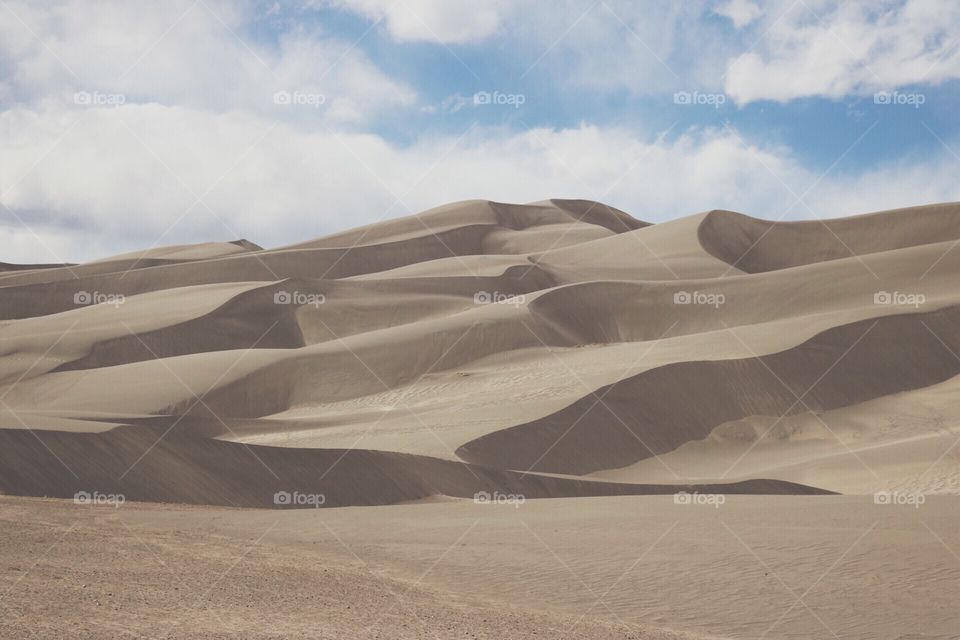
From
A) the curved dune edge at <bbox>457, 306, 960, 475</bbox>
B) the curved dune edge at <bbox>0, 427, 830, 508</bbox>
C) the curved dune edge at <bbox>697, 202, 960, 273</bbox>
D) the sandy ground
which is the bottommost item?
the sandy ground

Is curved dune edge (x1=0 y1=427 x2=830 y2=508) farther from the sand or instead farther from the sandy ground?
the sandy ground

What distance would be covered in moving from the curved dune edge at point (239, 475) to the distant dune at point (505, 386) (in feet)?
0.16

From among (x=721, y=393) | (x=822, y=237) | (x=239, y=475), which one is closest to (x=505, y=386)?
(x=721, y=393)

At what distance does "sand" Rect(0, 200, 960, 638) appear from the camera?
1055 centimetres

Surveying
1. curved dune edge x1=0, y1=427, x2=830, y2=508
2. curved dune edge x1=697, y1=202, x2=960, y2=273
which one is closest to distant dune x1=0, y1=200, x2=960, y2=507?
curved dune edge x1=0, y1=427, x2=830, y2=508

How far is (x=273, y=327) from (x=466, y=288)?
11.6 m

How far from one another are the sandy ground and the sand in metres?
0.07

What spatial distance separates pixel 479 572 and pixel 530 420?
53.7 feet

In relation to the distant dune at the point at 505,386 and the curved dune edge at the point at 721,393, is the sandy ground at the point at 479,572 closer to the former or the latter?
the distant dune at the point at 505,386

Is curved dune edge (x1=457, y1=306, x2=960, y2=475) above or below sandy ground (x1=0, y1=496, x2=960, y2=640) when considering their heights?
above

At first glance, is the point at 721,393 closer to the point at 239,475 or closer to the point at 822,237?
the point at 239,475

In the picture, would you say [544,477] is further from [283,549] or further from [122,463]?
[283,549]

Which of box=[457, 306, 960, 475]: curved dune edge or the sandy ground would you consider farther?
box=[457, 306, 960, 475]: curved dune edge

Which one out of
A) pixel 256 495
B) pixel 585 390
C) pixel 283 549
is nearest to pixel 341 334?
pixel 585 390
